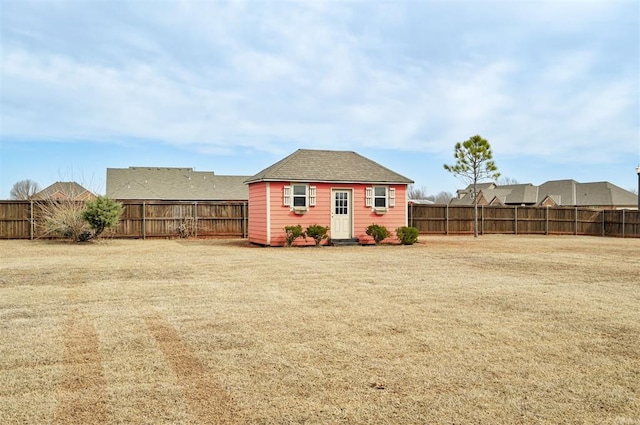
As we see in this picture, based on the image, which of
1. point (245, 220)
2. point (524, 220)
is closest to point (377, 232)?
point (245, 220)

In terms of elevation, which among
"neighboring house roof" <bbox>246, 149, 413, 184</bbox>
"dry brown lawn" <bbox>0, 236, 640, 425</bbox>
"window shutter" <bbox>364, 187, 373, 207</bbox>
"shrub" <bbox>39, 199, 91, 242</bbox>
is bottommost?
"dry brown lawn" <bbox>0, 236, 640, 425</bbox>

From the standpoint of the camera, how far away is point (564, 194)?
55.8 metres

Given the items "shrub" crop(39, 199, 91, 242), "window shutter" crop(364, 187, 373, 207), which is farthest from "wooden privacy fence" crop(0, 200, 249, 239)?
"window shutter" crop(364, 187, 373, 207)

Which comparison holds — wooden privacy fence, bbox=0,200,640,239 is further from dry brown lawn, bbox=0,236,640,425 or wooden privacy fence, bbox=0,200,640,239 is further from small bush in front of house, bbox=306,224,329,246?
dry brown lawn, bbox=0,236,640,425

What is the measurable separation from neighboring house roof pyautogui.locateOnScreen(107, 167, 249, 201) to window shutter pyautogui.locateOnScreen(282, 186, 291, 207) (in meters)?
21.7

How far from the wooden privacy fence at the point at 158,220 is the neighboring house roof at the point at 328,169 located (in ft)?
14.0

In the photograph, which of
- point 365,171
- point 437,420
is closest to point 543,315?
point 437,420

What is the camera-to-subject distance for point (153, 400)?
385cm

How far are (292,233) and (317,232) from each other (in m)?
0.94

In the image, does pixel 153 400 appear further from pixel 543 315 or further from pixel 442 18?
pixel 442 18

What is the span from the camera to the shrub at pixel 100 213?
19375mm

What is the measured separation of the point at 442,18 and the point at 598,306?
10.4 metres

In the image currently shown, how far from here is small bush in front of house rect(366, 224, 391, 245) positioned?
64.5ft

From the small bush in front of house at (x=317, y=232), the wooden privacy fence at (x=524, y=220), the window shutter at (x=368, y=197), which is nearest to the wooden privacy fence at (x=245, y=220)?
the wooden privacy fence at (x=524, y=220)
